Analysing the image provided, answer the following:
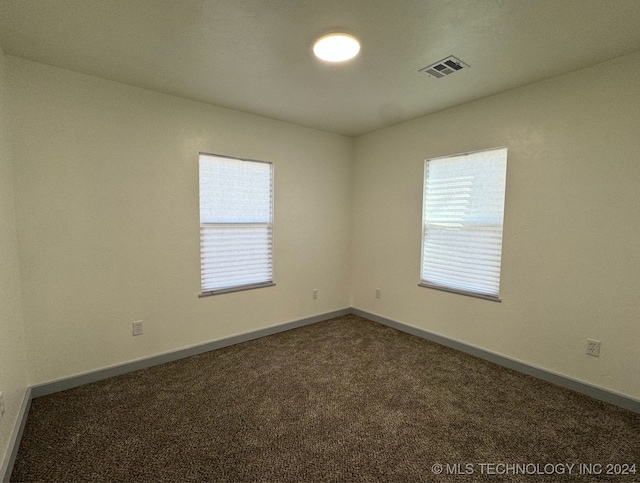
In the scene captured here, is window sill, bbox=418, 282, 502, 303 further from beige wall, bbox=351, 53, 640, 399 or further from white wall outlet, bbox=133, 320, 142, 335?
white wall outlet, bbox=133, 320, 142, 335

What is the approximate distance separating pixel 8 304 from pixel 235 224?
6.12 ft

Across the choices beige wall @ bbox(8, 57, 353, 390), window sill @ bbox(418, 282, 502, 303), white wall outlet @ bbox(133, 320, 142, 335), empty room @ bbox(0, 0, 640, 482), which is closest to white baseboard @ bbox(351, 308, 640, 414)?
empty room @ bbox(0, 0, 640, 482)

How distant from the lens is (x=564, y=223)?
8.08 ft

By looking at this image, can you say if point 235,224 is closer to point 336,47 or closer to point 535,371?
point 336,47

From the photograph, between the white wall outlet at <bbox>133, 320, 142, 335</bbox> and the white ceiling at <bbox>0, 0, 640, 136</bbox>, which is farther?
the white wall outlet at <bbox>133, 320, 142, 335</bbox>

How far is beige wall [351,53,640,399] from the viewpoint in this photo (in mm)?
2191

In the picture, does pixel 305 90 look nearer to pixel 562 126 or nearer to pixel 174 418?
pixel 562 126

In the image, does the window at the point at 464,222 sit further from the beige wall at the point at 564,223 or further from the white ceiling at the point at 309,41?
the white ceiling at the point at 309,41

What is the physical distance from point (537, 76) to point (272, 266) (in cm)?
314

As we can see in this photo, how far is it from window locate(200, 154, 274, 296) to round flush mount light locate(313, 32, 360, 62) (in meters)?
1.59

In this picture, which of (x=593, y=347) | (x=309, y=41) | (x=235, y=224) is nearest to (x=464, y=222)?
(x=593, y=347)

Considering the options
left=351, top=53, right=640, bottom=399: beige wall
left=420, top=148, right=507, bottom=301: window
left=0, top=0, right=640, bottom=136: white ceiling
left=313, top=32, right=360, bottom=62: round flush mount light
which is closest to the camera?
left=0, top=0, right=640, bottom=136: white ceiling

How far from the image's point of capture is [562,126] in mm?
2453

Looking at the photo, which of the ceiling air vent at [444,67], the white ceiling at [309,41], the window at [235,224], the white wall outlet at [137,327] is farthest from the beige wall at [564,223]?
the white wall outlet at [137,327]
